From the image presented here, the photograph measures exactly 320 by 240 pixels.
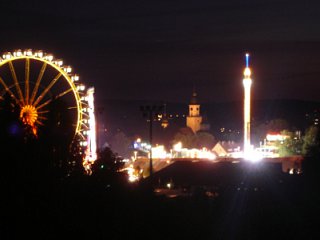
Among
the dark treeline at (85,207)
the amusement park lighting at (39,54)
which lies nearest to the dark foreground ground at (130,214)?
the dark treeline at (85,207)

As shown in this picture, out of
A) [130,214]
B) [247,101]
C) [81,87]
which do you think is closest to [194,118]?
[247,101]

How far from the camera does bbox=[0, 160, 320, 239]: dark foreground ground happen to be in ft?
42.4

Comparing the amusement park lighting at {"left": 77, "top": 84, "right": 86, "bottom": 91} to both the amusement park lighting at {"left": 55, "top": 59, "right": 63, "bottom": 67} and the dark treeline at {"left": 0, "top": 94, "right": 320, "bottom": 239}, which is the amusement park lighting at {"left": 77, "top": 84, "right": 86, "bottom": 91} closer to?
the amusement park lighting at {"left": 55, "top": 59, "right": 63, "bottom": 67}

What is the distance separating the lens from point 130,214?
16672mm

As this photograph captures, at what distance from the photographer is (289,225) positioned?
2144 centimetres

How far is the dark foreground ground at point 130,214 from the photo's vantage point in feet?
42.4

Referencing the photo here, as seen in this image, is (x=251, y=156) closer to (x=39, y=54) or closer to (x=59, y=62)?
(x=59, y=62)

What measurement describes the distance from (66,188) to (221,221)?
8666mm

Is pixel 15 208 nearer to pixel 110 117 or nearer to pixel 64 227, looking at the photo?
pixel 64 227

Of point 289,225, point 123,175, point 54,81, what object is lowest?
point 289,225

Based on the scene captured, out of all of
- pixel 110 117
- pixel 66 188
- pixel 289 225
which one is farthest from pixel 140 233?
pixel 110 117

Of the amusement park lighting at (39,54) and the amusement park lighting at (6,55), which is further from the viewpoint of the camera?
the amusement park lighting at (39,54)

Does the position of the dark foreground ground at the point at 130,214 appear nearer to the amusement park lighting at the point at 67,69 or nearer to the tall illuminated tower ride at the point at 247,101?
the amusement park lighting at the point at 67,69

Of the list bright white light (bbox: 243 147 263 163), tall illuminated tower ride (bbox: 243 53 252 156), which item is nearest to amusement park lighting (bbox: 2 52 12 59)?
bright white light (bbox: 243 147 263 163)
